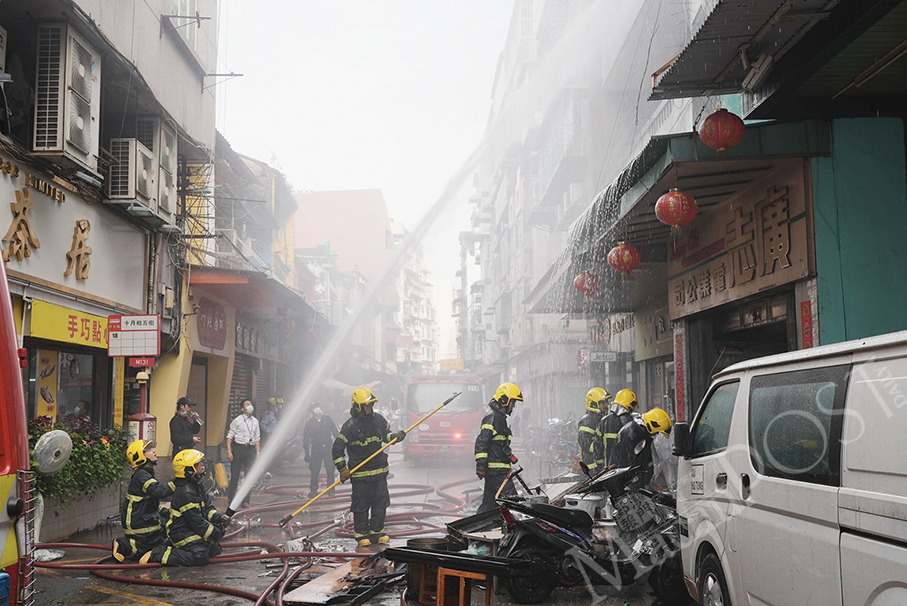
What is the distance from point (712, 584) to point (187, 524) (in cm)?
531

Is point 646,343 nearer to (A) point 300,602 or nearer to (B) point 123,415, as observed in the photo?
(B) point 123,415

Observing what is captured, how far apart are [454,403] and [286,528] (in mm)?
12395

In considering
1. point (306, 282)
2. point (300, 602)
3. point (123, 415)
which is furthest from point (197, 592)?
point (306, 282)

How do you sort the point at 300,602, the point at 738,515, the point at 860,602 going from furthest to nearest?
the point at 300,602
the point at 738,515
the point at 860,602

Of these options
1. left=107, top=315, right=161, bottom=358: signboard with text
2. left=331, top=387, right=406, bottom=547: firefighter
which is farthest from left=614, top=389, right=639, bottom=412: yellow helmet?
left=107, top=315, right=161, bottom=358: signboard with text

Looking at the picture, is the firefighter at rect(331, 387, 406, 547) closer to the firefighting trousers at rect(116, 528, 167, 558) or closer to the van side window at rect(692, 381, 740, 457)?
the firefighting trousers at rect(116, 528, 167, 558)

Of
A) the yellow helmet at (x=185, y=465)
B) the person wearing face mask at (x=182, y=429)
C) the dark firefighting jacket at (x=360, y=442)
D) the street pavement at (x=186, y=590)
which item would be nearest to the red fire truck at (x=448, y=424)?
the person wearing face mask at (x=182, y=429)

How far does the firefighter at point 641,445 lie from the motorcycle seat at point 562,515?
1020mm

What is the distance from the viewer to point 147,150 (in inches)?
461

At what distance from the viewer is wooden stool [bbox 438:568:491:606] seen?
5.55 metres

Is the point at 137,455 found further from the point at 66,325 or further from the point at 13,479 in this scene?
the point at 13,479

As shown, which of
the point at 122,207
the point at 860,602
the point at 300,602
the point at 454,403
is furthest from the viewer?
the point at 454,403

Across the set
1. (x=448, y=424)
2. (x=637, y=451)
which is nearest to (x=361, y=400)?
(x=637, y=451)

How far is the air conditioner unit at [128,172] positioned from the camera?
11.0 metres
